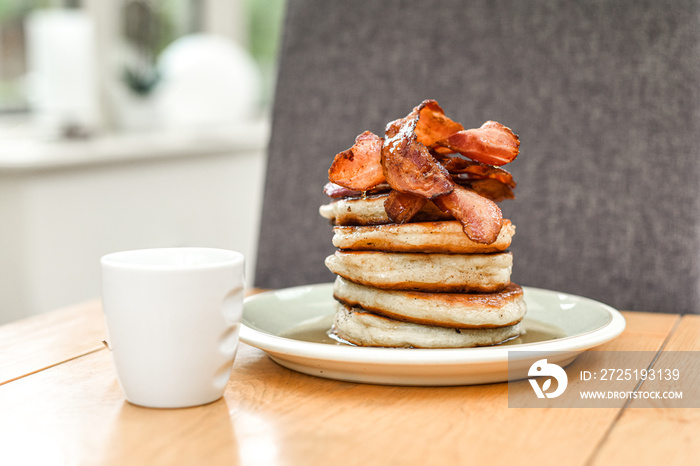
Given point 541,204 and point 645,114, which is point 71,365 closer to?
point 541,204

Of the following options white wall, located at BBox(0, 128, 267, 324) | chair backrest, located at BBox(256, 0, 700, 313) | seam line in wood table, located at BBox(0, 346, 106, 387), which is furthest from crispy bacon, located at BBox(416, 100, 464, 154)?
white wall, located at BBox(0, 128, 267, 324)

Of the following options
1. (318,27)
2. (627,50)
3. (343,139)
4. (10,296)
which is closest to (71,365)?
(343,139)

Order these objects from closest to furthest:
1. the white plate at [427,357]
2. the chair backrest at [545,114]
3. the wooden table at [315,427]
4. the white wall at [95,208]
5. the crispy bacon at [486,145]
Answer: the wooden table at [315,427], the white plate at [427,357], the crispy bacon at [486,145], the chair backrest at [545,114], the white wall at [95,208]

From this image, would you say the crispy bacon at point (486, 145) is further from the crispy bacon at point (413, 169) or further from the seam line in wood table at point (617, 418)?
the seam line in wood table at point (617, 418)

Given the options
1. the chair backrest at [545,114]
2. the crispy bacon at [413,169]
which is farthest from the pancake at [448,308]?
the chair backrest at [545,114]

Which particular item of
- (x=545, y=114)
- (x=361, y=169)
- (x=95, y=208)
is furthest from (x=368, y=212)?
(x=95, y=208)

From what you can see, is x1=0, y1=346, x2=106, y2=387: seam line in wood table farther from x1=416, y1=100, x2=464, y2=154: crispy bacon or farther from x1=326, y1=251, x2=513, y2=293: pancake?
x1=416, y1=100, x2=464, y2=154: crispy bacon

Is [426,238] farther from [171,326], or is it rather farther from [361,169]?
[171,326]
